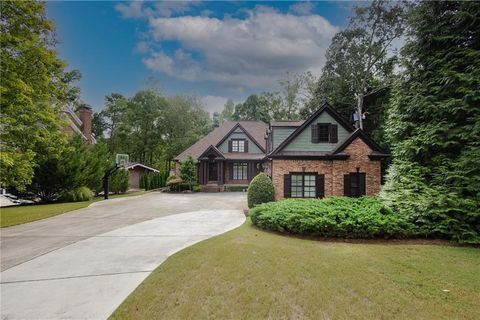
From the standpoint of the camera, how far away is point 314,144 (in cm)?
1527

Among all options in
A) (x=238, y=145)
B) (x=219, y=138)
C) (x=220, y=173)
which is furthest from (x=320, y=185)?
(x=219, y=138)

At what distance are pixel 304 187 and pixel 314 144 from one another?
9.82 feet

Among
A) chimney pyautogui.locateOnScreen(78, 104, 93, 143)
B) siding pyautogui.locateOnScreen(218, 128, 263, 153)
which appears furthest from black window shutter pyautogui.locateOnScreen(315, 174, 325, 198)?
chimney pyautogui.locateOnScreen(78, 104, 93, 143)

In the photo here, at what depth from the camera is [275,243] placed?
6.56 meters

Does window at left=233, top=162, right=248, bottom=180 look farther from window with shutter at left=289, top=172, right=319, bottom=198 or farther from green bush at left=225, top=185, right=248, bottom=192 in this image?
window with shutter at left=289, top=172, right=319, bottom=198

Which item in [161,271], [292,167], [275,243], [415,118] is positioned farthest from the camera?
[292,167]

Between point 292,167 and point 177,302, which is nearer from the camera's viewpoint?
point 177,302

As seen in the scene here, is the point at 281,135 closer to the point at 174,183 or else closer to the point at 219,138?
the point at 174,183

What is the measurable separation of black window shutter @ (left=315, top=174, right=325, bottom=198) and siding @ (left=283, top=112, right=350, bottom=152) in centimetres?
192

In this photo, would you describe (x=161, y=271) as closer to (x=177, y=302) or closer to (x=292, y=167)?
(x=177, y=302)

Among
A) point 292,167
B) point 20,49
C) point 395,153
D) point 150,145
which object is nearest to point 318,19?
point 292,167

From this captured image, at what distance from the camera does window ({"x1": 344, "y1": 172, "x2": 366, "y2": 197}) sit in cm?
1418

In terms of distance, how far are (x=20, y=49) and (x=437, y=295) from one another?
628 inches

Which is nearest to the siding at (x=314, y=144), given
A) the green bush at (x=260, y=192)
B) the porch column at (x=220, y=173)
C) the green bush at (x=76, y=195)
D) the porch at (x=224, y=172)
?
the green bush at (x=260, y=192)
